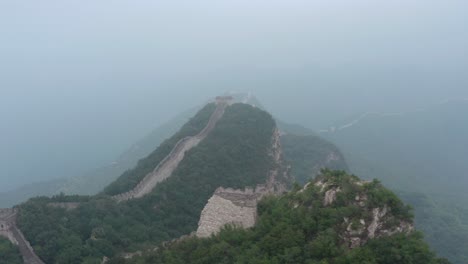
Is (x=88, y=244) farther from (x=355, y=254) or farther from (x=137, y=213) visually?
(x=355, y=254)

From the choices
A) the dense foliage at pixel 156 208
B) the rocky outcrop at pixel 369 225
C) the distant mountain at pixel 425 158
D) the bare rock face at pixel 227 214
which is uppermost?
the rocky outcrop at pixel 369 225

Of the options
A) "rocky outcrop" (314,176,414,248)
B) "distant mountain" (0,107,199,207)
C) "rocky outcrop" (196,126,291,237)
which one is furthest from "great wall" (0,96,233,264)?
"distant mountain" (0,107,199,207)

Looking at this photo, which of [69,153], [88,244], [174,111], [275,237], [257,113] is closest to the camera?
[275,237]

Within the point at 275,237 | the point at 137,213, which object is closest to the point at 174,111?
the point at 137,213

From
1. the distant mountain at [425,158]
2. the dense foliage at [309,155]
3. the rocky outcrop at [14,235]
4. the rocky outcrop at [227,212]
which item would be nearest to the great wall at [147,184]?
the rocky outcrop at [14,235]

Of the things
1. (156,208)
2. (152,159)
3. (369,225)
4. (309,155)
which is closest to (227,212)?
(369,225)

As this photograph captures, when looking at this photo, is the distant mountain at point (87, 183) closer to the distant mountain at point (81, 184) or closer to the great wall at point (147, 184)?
the distant mountain at point (81, 184)

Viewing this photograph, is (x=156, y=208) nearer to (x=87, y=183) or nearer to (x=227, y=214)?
(x=227, y=214)
